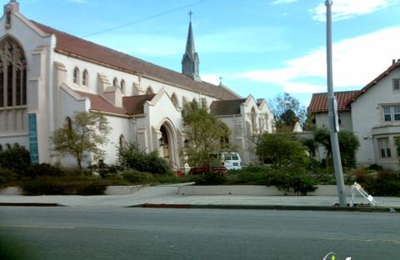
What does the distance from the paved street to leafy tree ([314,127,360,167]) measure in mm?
23403

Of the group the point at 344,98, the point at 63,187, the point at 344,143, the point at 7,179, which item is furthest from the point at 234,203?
the point at 344,98

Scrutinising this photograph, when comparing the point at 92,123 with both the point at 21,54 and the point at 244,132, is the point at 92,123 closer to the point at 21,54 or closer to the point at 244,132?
the point at 21,54

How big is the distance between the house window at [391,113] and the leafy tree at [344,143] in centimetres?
412

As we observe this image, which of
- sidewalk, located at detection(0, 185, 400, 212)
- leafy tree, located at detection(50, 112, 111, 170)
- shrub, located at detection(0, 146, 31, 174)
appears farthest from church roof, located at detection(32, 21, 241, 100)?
sidewalk, located at detection(0, 185, 400, 212)

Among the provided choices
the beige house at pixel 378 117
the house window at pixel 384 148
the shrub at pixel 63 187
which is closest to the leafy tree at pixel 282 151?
the shrub at pixel 63 187

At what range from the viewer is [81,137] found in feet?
101

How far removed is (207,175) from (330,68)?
372 inches

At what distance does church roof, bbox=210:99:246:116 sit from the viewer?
53900 mm

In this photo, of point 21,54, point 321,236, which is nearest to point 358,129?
point 21,54

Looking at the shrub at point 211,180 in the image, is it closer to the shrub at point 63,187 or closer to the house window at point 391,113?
the shrub at point 63,187

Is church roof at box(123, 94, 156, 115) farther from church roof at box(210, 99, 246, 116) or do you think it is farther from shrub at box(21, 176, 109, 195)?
shrub at box(21, 176, 109, 195)

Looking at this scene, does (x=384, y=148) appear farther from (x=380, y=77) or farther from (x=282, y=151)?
(x=282, y=151)

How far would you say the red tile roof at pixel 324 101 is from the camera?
139ft

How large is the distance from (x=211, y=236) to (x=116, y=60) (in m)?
39.5
